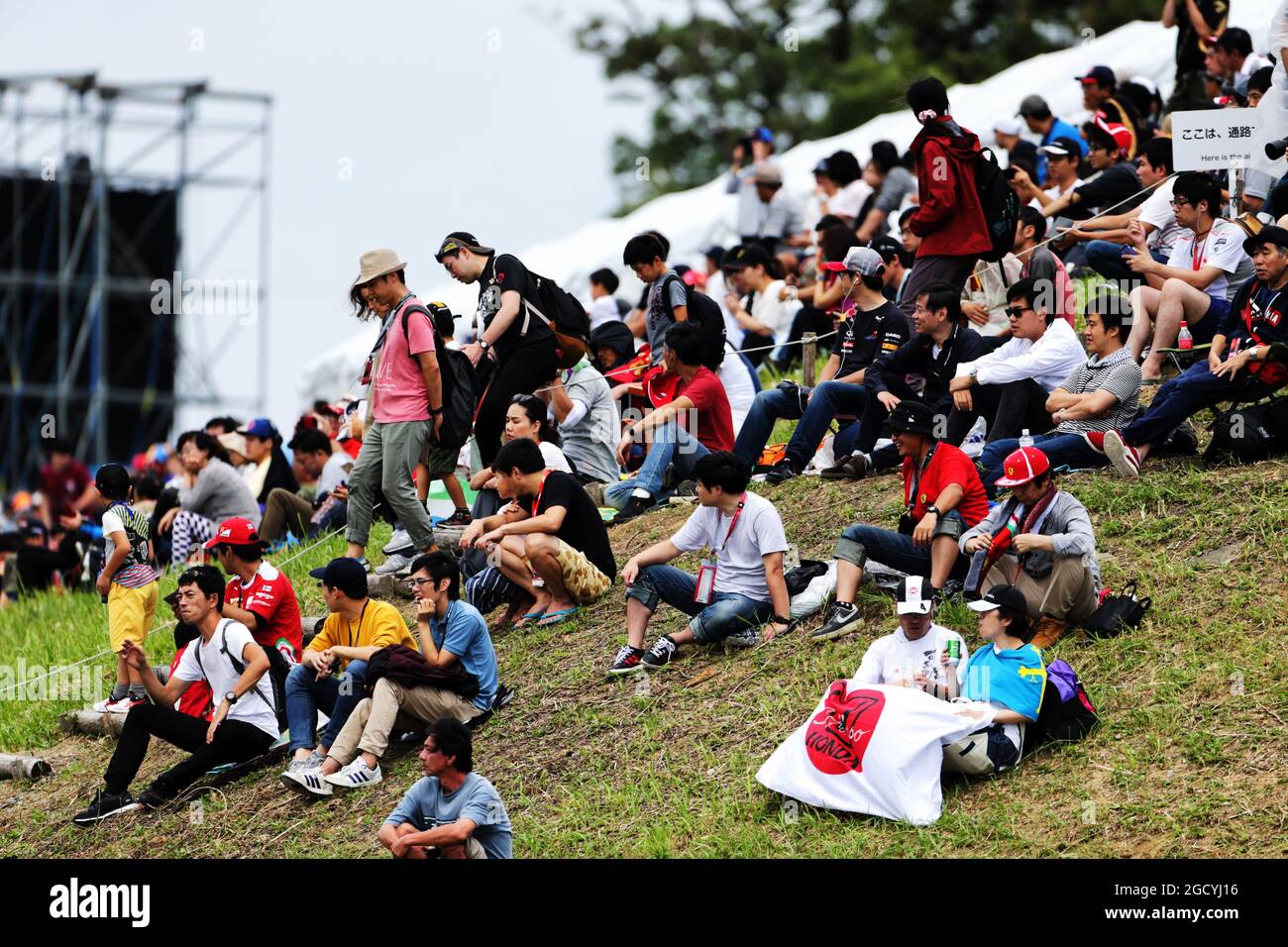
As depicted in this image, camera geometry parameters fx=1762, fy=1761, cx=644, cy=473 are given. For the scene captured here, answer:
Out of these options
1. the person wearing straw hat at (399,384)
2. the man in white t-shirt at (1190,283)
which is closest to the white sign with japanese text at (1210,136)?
the man in white t-shirt at (1190,283)

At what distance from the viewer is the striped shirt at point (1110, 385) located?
1089 centimetres

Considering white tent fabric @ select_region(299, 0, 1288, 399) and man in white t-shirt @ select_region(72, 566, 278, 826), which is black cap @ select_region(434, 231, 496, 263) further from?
white tent fabric @ select_region(299, 0, 1288, 399)

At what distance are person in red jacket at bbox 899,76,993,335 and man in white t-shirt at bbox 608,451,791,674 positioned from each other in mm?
2363

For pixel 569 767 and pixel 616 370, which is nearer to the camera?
pixel 569 767

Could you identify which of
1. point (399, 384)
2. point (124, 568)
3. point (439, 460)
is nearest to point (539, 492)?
point (399, 384)

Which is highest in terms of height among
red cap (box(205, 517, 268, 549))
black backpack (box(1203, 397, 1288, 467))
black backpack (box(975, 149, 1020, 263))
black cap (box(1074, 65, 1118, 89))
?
black cap (box(1074, 65, 1118, 89))

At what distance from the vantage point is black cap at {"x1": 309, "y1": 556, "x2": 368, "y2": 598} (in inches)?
394

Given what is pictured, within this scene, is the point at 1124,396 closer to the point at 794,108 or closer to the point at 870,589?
the point at 870,589

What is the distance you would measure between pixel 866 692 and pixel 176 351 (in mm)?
20898

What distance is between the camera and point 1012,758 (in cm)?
834

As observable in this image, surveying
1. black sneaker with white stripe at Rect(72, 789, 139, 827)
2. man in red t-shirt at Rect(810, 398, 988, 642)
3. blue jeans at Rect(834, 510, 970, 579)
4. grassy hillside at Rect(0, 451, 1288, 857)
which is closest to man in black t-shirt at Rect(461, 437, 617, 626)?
grassy hillside at Rect(0, 451, 1288, 857)

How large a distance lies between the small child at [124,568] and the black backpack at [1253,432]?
689 centimetres

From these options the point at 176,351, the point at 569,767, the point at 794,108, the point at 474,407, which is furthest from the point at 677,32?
the point at 569,767

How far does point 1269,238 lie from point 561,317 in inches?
184
